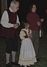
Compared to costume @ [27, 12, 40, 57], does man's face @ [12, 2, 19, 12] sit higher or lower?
higher

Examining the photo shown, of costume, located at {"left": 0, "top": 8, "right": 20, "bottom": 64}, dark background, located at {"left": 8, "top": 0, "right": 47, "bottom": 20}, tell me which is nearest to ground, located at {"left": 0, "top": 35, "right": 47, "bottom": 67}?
costume, located at {"left": 0, "top": 8, "right": 20, "bottom": 64}

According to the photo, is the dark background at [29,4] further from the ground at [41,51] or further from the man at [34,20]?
the ground at [41,51]

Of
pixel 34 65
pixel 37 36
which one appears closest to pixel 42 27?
pixel 37 36

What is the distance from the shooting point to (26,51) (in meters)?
1.39

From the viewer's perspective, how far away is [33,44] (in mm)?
1378

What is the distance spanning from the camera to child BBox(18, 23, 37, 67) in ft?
4.52

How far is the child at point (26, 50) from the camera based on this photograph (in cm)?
138

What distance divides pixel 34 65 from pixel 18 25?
8.3 inches

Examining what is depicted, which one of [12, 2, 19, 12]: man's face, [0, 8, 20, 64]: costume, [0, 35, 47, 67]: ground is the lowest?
[0, 35, 47, 67]: ground

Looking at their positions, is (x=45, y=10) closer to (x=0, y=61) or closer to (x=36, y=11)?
(x=36, y=11)

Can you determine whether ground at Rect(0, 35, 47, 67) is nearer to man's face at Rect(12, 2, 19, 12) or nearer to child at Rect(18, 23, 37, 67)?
child at Rect(18, 23, 37, 67)

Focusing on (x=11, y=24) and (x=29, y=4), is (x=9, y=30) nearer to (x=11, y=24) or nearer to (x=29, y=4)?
(x=11, y=24)

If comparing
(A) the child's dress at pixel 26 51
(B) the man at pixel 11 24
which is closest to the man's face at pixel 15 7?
(B) the man at pixel 11 24

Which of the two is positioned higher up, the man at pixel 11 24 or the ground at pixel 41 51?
the man at pixel 11 24
